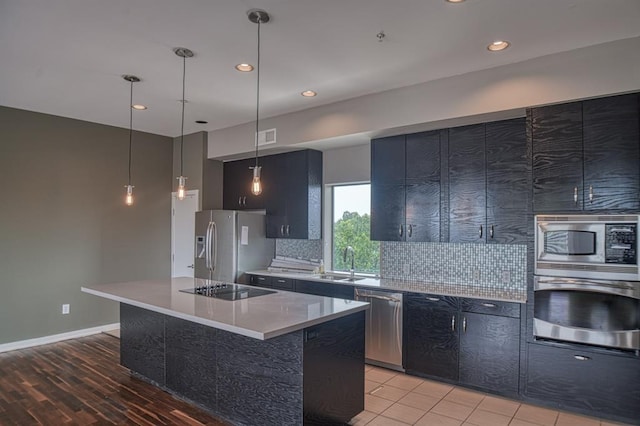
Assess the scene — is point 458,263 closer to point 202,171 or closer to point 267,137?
point 267,137

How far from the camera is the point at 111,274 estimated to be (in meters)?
5.58

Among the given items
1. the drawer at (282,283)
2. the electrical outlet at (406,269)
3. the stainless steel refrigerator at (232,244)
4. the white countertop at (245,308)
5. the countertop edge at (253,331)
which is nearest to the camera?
the countertop edge at (253,331)

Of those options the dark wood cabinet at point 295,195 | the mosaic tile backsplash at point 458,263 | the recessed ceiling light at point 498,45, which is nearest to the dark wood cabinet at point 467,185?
the mosaic tile backsplash at point 458,263

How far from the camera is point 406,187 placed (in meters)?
4.21

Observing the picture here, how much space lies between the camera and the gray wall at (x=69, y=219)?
4715 millimetres

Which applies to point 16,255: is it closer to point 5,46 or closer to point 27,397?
point 27,397

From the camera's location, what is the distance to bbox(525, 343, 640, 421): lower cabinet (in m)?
2.88

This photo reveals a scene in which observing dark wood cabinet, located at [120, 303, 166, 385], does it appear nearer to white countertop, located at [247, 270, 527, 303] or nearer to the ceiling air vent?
white countertop, located at [247, 270, 527, 303]

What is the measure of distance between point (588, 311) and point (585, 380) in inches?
20.8

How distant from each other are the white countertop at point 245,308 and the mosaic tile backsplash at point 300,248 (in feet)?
6.14

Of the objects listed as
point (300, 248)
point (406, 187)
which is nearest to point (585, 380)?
point (406, 187)

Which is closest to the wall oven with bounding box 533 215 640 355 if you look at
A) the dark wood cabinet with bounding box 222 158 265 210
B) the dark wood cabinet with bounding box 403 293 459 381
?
the dark wood cabinet with bounding box 403 293 459 381

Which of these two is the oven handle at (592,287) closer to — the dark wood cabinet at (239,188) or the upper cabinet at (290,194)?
the upper cabinet at (290,194)

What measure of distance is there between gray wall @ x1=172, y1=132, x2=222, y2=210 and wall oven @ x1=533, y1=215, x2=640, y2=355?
4.42 m
